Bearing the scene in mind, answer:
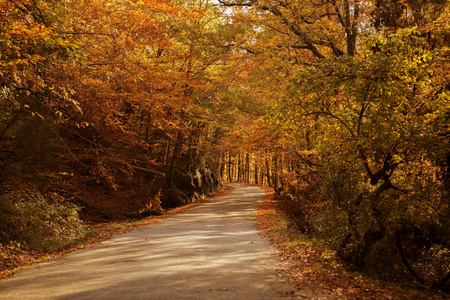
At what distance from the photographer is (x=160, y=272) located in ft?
23.1

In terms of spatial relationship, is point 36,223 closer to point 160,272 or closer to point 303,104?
point 160,272

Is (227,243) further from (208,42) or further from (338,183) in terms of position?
(208,42)

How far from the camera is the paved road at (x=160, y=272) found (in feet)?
18.9

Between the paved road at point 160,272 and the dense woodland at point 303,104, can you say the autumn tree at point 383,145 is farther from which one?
the paved road at point 160,272

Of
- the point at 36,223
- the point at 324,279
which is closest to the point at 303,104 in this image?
the point at 324,279

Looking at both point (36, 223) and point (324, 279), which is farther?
point (36, 223)

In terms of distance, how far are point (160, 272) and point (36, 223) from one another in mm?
5691

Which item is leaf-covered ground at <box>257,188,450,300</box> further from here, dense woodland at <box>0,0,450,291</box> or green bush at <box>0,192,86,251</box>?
green bush at <box>0,192,86,251</box>

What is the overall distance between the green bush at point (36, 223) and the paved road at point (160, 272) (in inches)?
55.0

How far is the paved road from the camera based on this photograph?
5754 mm

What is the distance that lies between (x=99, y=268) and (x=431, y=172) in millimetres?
7921

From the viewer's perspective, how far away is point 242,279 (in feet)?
21.3

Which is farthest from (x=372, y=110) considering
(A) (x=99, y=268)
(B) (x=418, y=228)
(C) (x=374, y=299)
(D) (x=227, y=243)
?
(A) (x=99, y=268)

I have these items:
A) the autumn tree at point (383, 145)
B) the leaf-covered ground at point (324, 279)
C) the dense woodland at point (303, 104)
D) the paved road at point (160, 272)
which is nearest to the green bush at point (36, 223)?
the dense woodland at point (303, 104)
